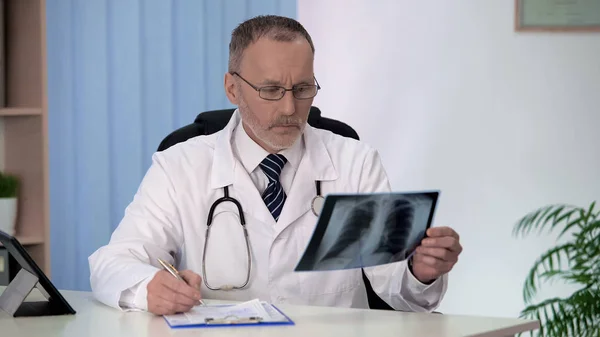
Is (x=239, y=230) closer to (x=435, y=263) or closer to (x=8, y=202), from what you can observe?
(x=435, y=263)

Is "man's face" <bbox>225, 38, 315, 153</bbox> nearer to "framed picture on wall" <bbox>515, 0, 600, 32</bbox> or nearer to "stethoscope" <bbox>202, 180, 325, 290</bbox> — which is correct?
"stethoscope" <bbox>202, 180, 325, 290</bbox>

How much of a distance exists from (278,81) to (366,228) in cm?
59

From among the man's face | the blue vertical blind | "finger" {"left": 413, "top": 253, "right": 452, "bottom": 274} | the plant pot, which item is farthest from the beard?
the blue vertical blind

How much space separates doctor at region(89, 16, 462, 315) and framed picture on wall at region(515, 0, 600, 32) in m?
1.72

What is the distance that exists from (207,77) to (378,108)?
2.60 ft

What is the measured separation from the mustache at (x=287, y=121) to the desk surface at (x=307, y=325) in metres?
0.52

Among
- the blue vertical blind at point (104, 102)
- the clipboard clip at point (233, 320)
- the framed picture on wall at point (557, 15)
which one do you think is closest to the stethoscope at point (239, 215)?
the clipboard clip at point (233, 320)

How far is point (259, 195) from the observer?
2.41 m

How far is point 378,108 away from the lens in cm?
425

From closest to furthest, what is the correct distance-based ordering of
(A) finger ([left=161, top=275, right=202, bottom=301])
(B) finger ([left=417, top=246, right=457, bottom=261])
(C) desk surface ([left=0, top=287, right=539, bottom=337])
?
(C) desk surface ([left=0, top=287, right=539, bottom=337])
(A) finger ([left=161, top=275, right=202, bottom=301])
(B) finger ([left=417, top=246, right=457, bottom=261])

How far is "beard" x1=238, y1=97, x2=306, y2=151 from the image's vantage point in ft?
7.68

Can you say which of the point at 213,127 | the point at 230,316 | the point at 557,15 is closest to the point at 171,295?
the point at 230,316

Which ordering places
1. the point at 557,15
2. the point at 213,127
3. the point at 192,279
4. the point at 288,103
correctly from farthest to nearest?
1. the point at 557,15
2. the point at 213,127
3. the point at 288,103
4. the point at 192,279

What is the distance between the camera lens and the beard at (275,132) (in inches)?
92.1
